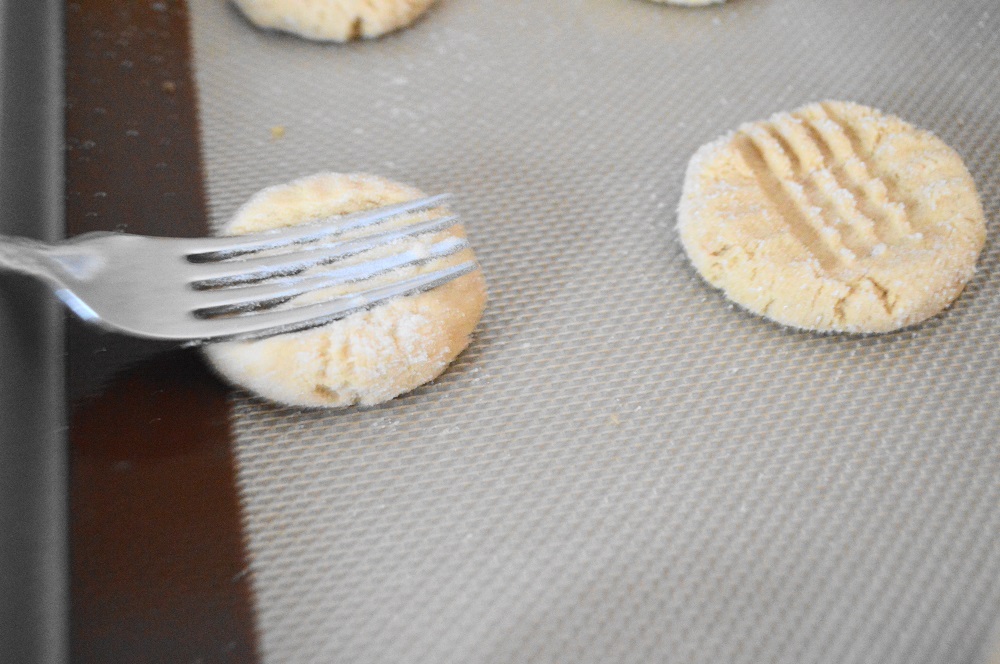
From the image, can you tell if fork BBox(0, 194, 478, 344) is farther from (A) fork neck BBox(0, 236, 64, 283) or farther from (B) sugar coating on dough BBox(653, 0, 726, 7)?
(B) sugar coating on dough BBox(653, 0, 726, 7)

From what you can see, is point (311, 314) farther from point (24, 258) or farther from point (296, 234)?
point (24, 258)

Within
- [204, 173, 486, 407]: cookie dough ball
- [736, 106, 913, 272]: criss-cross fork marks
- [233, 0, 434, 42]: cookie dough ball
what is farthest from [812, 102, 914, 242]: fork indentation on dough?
[233, 0, 434, 42]: cookie dough ball

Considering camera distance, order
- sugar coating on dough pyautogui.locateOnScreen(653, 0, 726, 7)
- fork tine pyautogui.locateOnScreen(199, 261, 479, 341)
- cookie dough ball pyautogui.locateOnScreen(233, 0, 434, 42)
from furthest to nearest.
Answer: sugar coating on dough pyautogui.locateOnScreen(653, 0, 726, 7), cookie dough ball pyautogui.locateOnScreen(233, 0, 434, 42), fork tine pyautogui.locateOnScreen(199, 261, 479, 341)

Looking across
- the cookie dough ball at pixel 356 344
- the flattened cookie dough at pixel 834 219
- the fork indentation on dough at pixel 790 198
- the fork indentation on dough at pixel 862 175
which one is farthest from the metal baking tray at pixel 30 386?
the fork indentation on dough at pixel 862 175

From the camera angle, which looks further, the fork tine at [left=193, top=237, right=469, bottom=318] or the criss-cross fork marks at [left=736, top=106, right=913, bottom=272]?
the criss-cross fork marks at [left=736, top=106, right=913, bottom=272]

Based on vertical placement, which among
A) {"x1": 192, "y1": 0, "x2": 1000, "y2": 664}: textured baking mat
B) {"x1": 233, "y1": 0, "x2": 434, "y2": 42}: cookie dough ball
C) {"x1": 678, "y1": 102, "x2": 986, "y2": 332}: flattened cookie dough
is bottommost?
{"x1": 192, "y1": 0, "x2": 1000, "y2": 664}: textured baking mat

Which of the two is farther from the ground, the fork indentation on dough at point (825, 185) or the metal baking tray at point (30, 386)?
the fork indentation on dough at point (825, 185)

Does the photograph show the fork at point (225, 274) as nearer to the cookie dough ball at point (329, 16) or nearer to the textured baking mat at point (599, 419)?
the textured baking mat at point (599, 419)

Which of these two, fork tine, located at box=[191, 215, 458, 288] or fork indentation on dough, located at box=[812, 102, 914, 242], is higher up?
fork indentation on dough, located at box=[812, 102, 914, 242]
